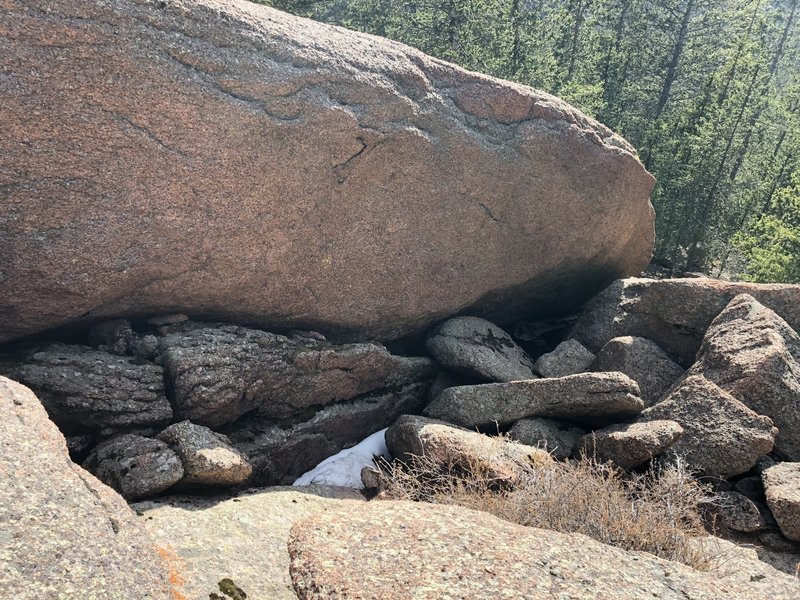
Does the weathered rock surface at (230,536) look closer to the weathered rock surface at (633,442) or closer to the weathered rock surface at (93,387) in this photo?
the weathered rock surface at (93,387)

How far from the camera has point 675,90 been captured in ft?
92.8

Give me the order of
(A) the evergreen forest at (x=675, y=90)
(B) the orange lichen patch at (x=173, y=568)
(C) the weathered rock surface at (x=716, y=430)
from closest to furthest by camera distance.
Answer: (B) the orange lichen patch at (x=173, y=568) < (C) the weathered rock surface at (x=716, y=430) < (A) the evergreen forest at (x=675, y=90)

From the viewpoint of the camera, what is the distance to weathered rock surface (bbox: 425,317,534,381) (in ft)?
34.1

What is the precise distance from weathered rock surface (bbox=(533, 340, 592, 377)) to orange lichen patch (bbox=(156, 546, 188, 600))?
6.93 metres

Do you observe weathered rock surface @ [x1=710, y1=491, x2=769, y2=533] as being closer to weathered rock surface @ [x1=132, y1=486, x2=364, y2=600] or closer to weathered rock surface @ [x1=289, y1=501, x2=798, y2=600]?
weathered rock surface @ [x1=289, y1=501, x2=798, y2=600]

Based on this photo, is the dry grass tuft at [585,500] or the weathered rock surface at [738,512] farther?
the weathered rock surface at [738,512]

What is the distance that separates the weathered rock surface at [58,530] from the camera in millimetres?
3920

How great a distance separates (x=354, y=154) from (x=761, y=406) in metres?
6.75

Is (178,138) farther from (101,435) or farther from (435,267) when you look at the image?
(435,267)

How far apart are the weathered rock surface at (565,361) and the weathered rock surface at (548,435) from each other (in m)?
1.44

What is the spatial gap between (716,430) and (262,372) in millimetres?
6143

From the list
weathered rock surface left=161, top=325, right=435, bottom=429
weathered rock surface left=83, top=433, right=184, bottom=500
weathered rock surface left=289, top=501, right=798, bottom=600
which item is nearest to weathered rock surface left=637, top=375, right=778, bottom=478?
weathered rock surface left=289, top=501, right=798, bottom=600

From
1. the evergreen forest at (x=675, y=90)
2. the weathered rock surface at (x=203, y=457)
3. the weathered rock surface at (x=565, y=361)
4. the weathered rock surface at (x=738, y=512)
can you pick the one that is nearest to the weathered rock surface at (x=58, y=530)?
the weathered rock surface at (x=203, y=457)

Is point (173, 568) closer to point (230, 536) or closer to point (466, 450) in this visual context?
point (230, 536)
